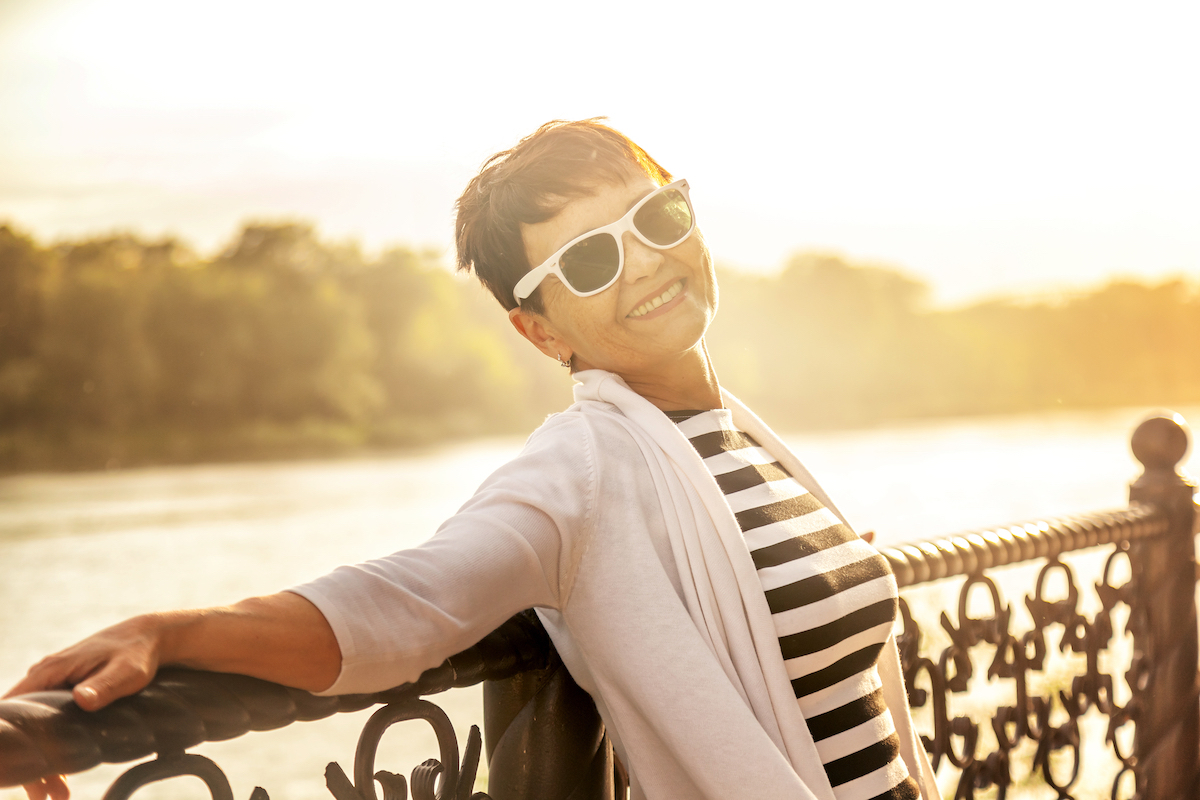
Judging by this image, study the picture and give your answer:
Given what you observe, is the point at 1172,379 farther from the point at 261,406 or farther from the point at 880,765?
the point at 880,765

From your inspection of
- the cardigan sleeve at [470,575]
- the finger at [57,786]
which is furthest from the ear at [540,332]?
the finger at [57,786]

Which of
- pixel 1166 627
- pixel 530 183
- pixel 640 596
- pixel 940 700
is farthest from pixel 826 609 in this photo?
pixel 1166 627

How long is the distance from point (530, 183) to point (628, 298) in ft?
0.64

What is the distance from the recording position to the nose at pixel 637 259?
126cm

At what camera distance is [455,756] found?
1.09 meters

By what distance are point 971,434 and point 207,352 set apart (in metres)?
40.4

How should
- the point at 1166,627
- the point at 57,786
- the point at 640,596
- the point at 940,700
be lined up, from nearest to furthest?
1. the point at 57,786
2. the point at 640,596
3. the point at 940,700
4. the point at 1166,627

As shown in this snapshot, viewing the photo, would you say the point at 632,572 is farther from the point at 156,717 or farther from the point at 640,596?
the point at 156,717

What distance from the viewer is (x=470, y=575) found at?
0.96 meters

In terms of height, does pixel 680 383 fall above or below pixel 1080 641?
above

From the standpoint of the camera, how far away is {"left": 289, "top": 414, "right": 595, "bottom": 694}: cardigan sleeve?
0.89 meters

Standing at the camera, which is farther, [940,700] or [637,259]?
[940,700]

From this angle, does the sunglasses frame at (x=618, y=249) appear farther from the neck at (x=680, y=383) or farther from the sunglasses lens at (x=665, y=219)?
the neck at (x=680, y=383)

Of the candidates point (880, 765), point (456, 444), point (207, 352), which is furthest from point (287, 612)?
point (456, 444)
